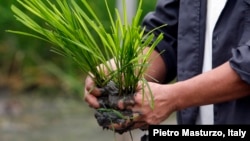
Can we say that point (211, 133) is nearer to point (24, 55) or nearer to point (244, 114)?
point (244, 114)

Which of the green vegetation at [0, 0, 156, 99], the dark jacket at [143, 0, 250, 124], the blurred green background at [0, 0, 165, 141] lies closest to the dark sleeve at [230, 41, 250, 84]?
the dark jacket at [143, 0, 250, 124]

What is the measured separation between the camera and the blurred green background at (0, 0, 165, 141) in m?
6.57

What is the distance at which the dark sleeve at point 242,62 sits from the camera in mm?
2611

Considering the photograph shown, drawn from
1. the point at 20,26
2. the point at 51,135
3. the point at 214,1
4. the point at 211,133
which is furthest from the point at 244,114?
the point at 20,26

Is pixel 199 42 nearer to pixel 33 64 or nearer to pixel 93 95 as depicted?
pixel 93 95

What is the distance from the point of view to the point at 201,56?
115 inches

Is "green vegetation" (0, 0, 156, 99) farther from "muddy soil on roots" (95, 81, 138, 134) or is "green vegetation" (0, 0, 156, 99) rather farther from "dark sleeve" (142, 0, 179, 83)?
"muddy soil on roots" (95, 81, 138, 134)

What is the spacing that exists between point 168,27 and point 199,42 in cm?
21

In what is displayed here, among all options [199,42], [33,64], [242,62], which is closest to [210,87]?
[242,62]

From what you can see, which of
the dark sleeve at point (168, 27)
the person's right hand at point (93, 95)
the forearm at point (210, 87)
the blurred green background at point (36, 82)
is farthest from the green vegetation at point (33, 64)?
the forearm at point (210, 87)

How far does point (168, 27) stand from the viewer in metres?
3.10

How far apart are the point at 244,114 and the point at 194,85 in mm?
261

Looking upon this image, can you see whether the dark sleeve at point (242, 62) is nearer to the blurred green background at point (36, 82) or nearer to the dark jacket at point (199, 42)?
the dark jacket at point (199, 42)

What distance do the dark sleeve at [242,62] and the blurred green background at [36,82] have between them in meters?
3.89
